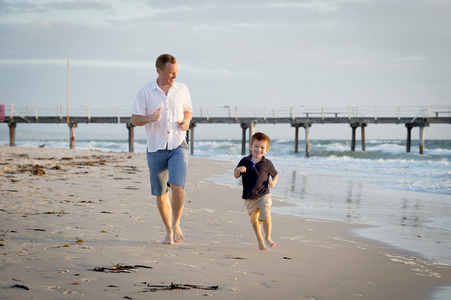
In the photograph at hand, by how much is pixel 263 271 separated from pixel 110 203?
3612 millimetres

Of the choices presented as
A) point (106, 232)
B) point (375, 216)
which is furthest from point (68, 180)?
point (375, 216)

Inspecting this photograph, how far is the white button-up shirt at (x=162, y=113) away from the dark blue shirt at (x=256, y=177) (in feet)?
2.08

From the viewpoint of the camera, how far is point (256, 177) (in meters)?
4.14

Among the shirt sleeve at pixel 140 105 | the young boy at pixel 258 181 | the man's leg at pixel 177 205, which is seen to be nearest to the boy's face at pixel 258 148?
the young boy at pixel 258 181

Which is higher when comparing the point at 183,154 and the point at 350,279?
the point at 183,154

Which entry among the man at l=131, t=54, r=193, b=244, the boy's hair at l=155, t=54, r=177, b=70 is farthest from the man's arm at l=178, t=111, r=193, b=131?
the boy's hair at l=155, t=54, r=177, b=70

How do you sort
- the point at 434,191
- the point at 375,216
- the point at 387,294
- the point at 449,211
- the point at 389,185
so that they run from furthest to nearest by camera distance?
the point at 389,185, the point at 434,191, the point at 449,211, the point at 375,216, the point at 387,294

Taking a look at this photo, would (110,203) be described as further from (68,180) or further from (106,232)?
(68,180)

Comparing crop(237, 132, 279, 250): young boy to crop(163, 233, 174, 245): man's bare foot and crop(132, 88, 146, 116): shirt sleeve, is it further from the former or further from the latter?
crop(132, 88, 146, 116): shirt sleeve

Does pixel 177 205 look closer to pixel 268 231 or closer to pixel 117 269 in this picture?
pixel 268 231

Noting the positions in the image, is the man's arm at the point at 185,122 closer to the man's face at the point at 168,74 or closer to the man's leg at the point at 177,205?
the man's face at the point at 168,74

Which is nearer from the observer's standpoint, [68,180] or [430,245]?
[430,245]

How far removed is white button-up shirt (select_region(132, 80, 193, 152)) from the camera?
4.18 m

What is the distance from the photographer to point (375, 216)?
688cm
